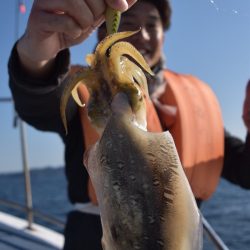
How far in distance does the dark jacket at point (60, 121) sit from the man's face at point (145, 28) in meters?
0.50

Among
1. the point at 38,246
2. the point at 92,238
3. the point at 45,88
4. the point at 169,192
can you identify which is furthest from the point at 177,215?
the point at 38,246

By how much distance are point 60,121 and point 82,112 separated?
161mm

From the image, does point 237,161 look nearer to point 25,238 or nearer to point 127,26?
point 127,26

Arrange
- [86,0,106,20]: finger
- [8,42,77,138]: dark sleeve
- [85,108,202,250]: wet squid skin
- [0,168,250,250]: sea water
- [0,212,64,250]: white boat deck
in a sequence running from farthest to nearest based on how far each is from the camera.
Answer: [0,168,250,250]: sea water
[0,212,64,250]: white boat deck
[8,42,77,138]: dark sleeve
[86,0,106,20]: finger
[85,108,202,250]: wet squid skin

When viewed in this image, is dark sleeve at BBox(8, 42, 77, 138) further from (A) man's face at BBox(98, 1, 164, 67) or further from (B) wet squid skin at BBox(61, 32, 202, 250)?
(B) wet squid skin at BBox(61, 32, 202, 250)

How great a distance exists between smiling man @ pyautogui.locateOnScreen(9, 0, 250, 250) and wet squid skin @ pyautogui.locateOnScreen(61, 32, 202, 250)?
0.35 meters

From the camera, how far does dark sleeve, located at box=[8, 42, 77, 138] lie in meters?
1.96

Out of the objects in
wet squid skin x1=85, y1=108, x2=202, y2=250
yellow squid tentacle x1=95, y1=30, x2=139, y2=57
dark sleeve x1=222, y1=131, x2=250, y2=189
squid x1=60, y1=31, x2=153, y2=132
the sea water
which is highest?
yellow squid tentacle x1=95, y1=30, x2=139, y2=57

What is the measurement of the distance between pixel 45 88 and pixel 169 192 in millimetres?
1230

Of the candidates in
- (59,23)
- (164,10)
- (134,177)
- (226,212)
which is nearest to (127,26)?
(164,10)

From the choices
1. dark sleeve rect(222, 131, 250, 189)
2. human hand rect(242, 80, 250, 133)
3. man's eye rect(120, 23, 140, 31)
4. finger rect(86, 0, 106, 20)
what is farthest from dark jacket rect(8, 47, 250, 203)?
finger rect(86, 0, 106, 20)

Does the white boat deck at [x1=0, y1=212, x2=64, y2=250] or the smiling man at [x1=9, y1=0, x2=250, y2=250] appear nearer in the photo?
the smiling man at [x1=9, y1=0, x2=250, y2=250]

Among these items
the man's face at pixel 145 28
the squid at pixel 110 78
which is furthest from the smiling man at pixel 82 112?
the squid at pixel 110 78

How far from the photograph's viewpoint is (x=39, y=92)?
2.09m
